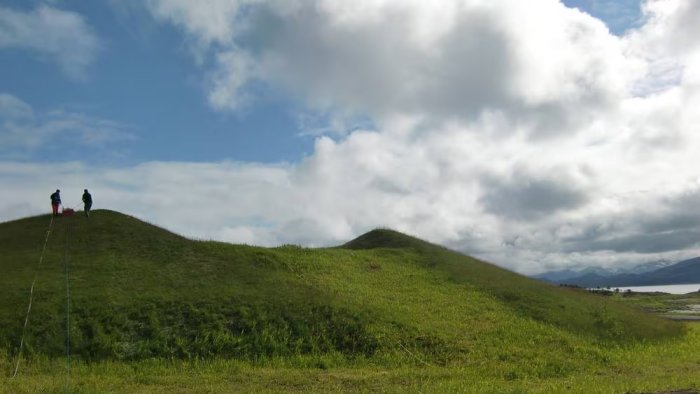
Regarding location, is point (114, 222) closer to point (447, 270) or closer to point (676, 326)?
point (447, 270)

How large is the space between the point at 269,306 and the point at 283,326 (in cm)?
259

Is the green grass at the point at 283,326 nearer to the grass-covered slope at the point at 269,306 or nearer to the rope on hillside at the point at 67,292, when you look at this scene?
the grass-covered slope at the point at 269,306

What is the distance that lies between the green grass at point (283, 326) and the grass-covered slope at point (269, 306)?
0.42 feet

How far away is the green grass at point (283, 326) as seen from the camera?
1015 inches

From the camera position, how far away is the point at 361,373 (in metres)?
26.7

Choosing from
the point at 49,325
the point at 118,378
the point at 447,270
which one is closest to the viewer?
the point at 118,378

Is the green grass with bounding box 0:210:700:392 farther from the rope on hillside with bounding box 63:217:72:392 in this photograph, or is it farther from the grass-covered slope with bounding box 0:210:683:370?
the rope on hillside with bounding box 63:217:72:392

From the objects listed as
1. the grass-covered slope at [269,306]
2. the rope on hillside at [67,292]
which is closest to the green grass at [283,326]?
the grass-covered slope at [269,306]

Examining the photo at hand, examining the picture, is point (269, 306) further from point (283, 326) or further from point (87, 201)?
point (87, 201)

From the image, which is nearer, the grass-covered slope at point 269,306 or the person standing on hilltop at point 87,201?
the grass-covered slope at point 269,306

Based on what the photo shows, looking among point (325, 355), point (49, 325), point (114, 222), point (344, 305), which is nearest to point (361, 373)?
point (325, 355)

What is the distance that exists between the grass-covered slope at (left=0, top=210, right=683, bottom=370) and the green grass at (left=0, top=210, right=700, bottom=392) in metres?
0.13

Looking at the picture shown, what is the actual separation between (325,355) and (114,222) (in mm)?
27764

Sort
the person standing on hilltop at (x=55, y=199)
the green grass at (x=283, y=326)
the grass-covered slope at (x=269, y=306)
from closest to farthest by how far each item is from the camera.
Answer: the green grass at (x=283, y=326) < the grass-covered slope at (x=269, y=306) < the person standing on hilltop at (x=55, y=199)
